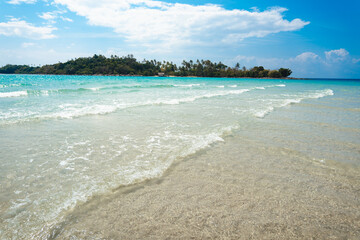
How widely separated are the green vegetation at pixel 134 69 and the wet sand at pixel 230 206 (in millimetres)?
155430

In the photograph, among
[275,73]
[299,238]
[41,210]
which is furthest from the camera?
[275,73]

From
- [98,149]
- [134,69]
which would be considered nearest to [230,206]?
[98,149]

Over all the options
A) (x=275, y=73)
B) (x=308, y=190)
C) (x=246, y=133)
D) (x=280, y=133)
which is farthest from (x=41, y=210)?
(x=275, y=73)

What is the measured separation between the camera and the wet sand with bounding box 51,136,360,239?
8.31ft

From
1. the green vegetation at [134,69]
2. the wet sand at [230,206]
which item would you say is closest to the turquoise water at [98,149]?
the wet sand at [230,206]

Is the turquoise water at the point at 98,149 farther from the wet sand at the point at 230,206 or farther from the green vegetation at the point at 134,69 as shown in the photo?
the green vegetation at the point at 134,69

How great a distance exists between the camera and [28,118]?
8.72 meters

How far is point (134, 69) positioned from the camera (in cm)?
16275

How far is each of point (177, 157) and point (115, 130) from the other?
351 centimetres

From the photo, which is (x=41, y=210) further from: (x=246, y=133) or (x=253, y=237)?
(x=246, y=133)

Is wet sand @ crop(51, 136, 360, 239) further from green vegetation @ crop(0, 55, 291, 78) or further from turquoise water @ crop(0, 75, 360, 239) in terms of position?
green vegetation @ crop(0, 55, 291, 78)

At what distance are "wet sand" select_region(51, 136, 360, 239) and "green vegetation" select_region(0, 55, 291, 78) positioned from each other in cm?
15543

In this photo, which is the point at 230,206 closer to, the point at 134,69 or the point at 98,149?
the point at 98,149

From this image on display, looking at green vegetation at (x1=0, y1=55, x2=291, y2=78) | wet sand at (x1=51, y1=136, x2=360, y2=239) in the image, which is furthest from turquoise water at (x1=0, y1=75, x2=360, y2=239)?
green vegetation at (x1=0, y1=55, x2=291, y2=78)
